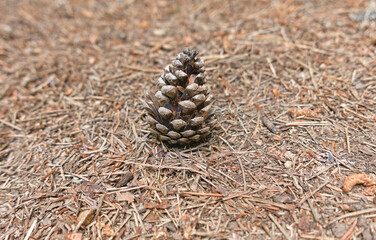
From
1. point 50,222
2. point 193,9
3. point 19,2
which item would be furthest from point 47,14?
point 50,222

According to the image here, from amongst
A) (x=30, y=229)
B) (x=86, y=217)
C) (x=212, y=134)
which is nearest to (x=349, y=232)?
(x=212, y=134)

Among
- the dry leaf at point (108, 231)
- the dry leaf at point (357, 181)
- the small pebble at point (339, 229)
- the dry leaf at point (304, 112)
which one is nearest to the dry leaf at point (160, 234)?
the dry leaf at point (108, 231)

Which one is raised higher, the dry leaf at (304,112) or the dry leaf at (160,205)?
the dry leaf at (304,112)

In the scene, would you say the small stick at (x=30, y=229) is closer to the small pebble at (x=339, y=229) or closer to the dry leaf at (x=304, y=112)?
the small pebble at (x=339, y=229)

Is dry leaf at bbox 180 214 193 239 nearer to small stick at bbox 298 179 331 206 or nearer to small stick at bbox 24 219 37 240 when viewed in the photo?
small stick at bbox 298 179 331 206

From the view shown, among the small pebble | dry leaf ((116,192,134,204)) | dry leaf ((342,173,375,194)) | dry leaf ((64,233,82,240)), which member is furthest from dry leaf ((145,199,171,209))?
dry leaf ((342,173,375,194))

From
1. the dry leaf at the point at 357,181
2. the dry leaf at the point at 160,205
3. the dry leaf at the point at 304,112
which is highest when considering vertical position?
the dry leaf at the point at 304,112
